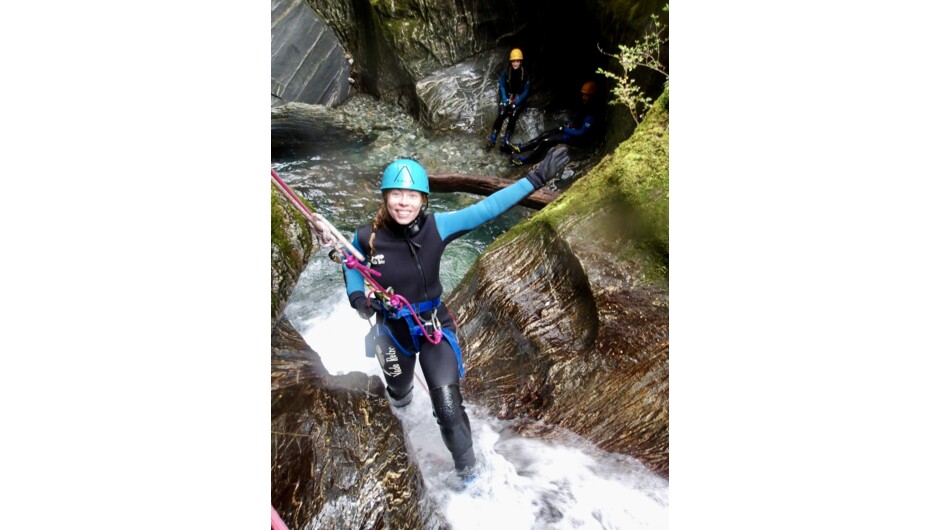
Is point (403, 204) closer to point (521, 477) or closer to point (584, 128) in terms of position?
point (521, 477)

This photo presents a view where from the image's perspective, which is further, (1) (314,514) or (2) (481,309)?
(2) (481,309)

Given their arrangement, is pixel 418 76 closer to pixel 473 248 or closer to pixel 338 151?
pixel 338 151

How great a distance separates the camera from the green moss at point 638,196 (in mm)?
3369

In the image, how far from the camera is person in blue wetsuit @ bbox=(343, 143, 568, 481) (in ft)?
8.36

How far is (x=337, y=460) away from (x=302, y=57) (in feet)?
28.7

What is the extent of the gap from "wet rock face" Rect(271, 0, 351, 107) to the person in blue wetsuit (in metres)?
7.84

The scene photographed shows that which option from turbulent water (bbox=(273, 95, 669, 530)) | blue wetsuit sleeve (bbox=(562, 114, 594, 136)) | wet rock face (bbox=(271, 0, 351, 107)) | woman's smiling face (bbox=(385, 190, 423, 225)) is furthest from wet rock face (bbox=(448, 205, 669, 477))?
wet rock face (bbox=(271, 0, 351, 107))

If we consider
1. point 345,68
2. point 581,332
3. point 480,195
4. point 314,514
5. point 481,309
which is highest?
point 345,68

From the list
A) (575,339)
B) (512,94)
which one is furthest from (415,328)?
(512,94)

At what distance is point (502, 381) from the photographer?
3705 millimetres

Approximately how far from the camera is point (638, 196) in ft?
11.6

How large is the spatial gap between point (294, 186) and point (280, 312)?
420 centimetres

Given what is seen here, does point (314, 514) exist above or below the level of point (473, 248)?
below

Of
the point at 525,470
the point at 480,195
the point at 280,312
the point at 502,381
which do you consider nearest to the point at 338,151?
the point at 480,195
